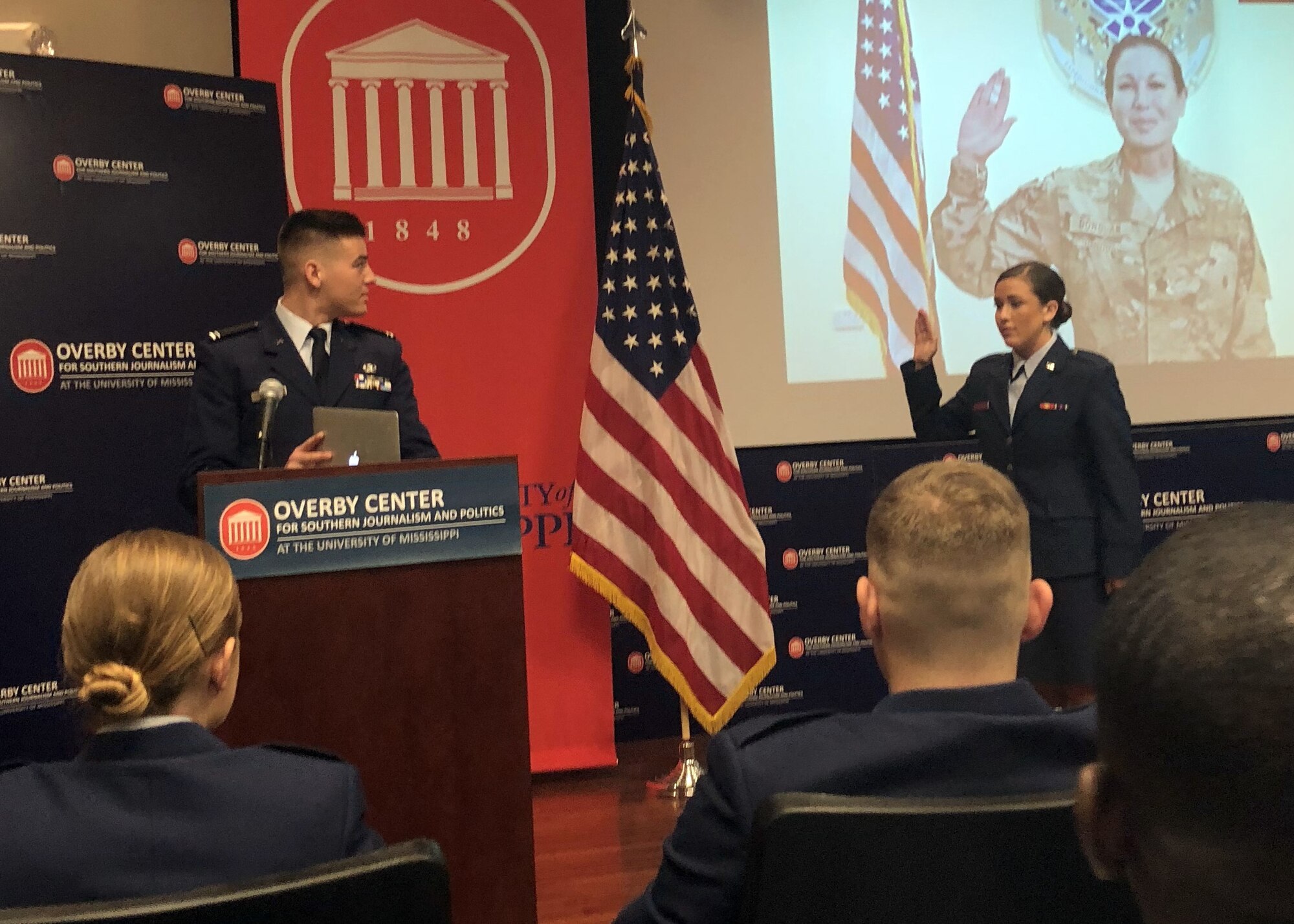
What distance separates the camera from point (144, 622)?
1.31 m

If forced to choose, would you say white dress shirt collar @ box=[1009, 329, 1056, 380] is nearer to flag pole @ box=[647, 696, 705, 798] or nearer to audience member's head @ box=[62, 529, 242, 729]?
flag pole @ box=[647, 696, 705, 798]

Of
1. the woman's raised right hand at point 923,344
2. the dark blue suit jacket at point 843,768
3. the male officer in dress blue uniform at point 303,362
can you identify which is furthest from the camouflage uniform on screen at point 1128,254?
the dark blue suit jacket at point 843,768

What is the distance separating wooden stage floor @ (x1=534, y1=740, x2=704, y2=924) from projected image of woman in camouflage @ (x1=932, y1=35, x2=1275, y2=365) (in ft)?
7.65

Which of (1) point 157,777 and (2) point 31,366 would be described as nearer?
(1) point 157,777

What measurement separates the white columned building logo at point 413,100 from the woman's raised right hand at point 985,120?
1851mm

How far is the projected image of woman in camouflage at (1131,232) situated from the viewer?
15.3 ft

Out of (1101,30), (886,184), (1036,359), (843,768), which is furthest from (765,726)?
(1101,30)

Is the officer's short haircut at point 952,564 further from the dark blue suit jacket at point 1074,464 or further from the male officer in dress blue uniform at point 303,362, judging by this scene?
the dark blue suit jacket at point 1074,464

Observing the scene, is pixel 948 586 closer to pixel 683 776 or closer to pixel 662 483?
pixel 662 483

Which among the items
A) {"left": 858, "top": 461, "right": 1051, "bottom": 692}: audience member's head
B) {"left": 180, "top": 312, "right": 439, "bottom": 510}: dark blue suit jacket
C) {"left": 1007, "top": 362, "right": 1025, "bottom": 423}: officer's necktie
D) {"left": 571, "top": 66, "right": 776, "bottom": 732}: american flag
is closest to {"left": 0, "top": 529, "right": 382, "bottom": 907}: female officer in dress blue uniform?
{"left": 858, "top": 461, "right": 1051, "bottom": 692}: audience member's head

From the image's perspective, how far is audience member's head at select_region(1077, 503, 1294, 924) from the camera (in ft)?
1.49

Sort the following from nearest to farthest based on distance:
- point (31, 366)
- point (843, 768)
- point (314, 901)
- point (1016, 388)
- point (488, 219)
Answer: point (314, 901) < point (843, 768) < point (31, 366) < point (1016, 388) < point (488, 219)

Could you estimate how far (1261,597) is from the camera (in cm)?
47

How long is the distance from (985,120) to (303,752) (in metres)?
4.16
